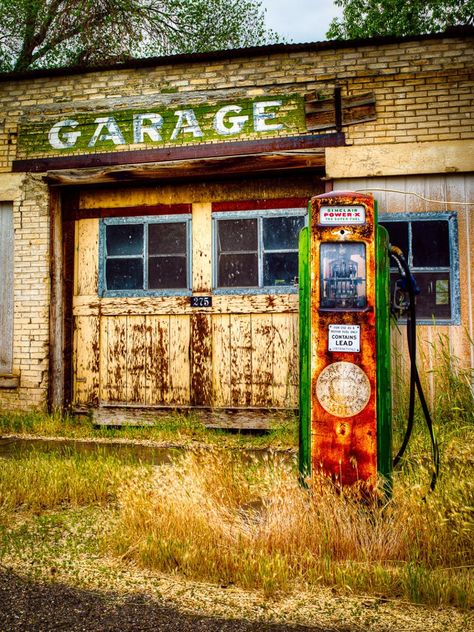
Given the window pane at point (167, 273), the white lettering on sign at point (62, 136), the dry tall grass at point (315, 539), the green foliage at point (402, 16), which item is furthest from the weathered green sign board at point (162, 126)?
the green foliage at point (402, 16)

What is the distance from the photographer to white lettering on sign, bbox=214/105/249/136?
666cm

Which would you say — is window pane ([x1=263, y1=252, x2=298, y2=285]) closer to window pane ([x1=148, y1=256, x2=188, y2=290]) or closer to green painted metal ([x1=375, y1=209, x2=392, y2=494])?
window pane ([x1=148, y1=256, x2=188, y2=290])

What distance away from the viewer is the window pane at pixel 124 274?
709 centimetres

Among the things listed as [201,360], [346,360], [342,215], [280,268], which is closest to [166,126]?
[280,268]

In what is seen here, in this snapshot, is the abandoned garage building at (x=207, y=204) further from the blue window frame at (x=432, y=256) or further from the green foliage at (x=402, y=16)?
the green foliage at (x=402, y=16)

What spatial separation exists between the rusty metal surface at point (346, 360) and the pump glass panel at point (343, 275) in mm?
30

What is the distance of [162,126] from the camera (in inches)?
271

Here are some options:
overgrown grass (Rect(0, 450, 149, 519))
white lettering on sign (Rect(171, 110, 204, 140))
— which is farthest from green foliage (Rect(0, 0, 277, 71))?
overgrown grass (Rect(0, 450, 149, 519))

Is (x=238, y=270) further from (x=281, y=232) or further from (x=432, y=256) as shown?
(x=432, y=256)

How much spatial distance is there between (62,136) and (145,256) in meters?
1.83

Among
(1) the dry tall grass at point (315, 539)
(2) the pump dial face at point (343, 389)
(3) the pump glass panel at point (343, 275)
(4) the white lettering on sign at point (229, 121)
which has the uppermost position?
(4) the white lettering on sign at point (229, 121)

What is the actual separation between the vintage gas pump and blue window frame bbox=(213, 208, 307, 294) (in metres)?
3.18

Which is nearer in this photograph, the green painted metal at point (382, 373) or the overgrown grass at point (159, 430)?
the green painted metal at point (382, 373)

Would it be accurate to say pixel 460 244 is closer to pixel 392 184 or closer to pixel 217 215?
pixel 392 184
